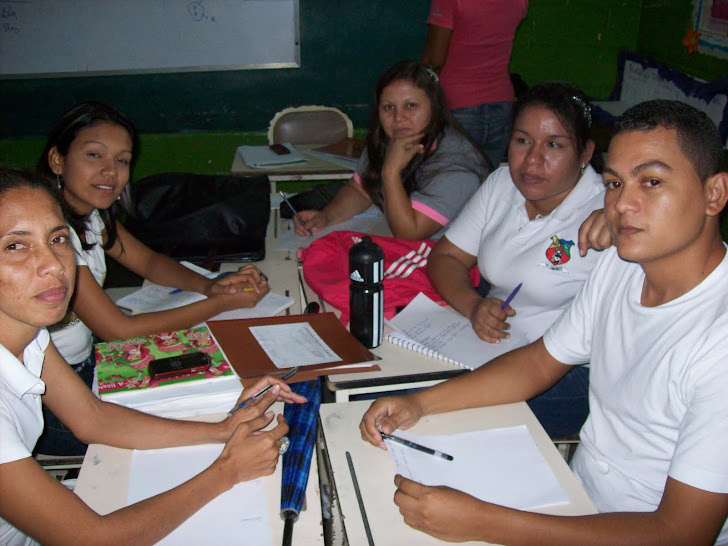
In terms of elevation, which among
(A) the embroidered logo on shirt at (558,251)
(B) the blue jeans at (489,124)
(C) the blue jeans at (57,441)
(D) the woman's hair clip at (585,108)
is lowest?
(C) the blue jeans at (57,441)

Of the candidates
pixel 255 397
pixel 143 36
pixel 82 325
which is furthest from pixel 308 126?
pixel 255 397

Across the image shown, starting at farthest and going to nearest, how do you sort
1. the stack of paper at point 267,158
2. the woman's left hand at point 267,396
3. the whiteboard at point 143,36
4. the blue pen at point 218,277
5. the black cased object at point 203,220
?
the whiteboard at point 143,36 → the stack of paper at point 267,158 → the black cased object at point 203,220 → the blue pen at point 218,277 → the woman's left hand at point 267,396

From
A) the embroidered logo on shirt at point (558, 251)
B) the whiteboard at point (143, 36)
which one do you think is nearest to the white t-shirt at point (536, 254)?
the embroidered logo on shirt at point (558, 251)

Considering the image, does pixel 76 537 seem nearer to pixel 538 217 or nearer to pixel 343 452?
pixel 343 452

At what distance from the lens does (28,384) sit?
1169 millimetres

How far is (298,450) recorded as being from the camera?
128cm

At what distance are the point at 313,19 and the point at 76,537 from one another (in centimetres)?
391

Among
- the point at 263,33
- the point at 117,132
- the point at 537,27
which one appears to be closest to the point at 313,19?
the point at 263,33

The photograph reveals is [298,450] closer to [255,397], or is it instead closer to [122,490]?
[255,397]

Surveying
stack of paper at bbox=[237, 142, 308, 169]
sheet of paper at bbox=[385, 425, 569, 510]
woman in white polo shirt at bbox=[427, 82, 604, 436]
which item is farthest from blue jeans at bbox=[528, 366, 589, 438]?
stack of paper at bbox=[237, 142, 308, 169]

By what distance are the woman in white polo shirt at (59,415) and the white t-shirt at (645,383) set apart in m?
0.65

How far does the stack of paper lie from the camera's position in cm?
328

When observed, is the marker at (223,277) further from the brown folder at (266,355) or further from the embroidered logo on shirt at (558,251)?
the embroidered logo on shirt at (558,251)

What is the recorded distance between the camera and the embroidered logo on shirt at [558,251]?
6.01 feet
